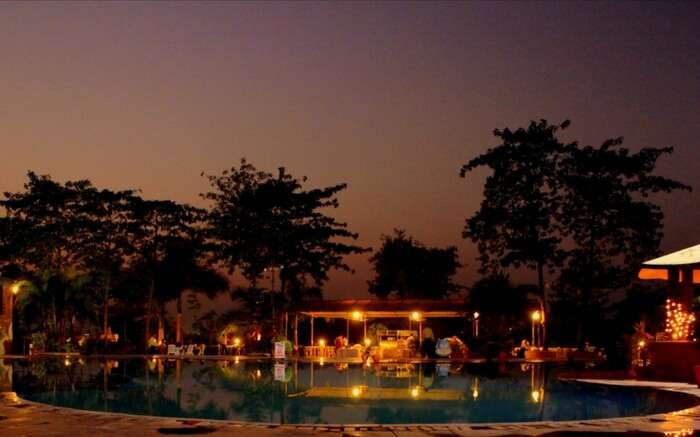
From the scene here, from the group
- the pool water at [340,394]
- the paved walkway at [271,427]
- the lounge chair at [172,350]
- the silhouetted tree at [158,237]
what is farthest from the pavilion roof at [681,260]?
the silhouetted tree at [158,237]

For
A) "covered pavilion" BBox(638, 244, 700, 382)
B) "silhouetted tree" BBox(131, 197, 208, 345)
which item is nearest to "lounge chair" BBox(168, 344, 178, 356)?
"silhouetted tree" BBox(131, 197, 208, 345)

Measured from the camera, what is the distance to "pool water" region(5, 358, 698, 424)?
545 inches

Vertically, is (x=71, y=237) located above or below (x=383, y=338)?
above

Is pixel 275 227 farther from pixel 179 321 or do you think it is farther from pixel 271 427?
pixel 271 427

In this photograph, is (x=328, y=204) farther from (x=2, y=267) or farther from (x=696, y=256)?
(x=696, y=256)

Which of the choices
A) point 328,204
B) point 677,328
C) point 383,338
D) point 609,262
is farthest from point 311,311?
point 677,328

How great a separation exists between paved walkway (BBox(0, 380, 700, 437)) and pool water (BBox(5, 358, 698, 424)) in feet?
4.78

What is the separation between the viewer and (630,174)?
36.9 metres

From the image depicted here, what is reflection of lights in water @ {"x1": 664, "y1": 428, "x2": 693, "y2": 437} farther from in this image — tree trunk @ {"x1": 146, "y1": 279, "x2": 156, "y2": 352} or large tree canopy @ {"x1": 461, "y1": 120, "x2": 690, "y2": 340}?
tree trunk @ {"x1": 146, "y1": 279, "x2": 156, "y2": 352}

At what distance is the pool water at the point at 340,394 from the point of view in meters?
13.9

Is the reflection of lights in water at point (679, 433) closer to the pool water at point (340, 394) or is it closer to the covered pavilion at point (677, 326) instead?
the pool water at point (340, 394)

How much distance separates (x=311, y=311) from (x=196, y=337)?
8.96 meters

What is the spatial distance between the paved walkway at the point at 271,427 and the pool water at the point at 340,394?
1457 mm

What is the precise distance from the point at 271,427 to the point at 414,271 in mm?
46824
